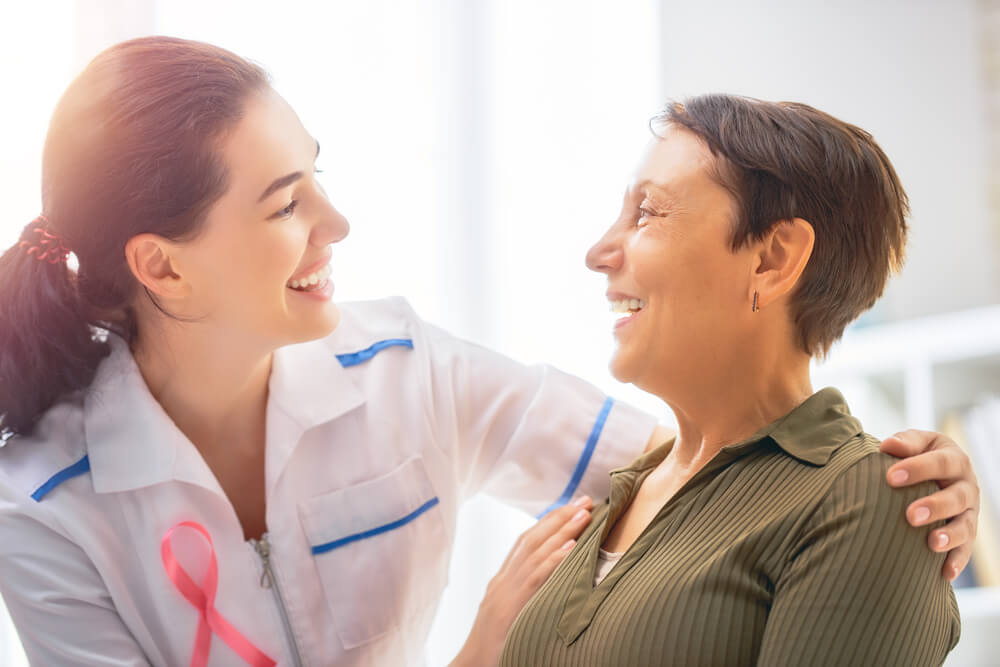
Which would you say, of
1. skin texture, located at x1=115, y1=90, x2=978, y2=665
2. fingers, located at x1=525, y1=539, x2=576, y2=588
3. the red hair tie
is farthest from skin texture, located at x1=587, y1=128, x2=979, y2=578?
the red hair tie

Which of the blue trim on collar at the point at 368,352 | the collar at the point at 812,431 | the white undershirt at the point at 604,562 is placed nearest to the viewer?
the collar at the point at 812,431

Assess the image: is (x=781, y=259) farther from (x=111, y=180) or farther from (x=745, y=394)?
(x=111, y=180)

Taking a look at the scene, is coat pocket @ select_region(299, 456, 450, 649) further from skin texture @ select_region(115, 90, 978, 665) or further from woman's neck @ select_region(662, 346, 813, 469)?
woman's neck @ select_region(662, 346, 813, 469)

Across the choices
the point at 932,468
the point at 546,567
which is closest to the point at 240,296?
the point at 546,567

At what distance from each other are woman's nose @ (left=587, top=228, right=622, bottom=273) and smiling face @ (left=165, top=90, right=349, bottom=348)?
15.4 inches

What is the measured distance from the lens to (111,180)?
50.4 inches

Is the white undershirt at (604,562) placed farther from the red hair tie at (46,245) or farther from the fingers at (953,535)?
the red hair tie at (46,245)

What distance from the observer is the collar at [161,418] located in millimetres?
1368

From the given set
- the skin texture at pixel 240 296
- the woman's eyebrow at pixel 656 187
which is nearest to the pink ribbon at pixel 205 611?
the skin texture at pixel 240 296

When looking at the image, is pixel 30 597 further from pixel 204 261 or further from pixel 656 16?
pixel 656 16

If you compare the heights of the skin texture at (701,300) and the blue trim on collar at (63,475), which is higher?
the skin texture at (701,300)

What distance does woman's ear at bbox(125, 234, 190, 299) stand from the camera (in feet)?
4.35

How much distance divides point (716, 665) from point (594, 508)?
A: 1.44 feet

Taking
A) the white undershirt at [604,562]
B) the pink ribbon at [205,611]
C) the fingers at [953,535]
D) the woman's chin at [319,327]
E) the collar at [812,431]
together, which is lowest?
the pink ribbon at [205,611]
